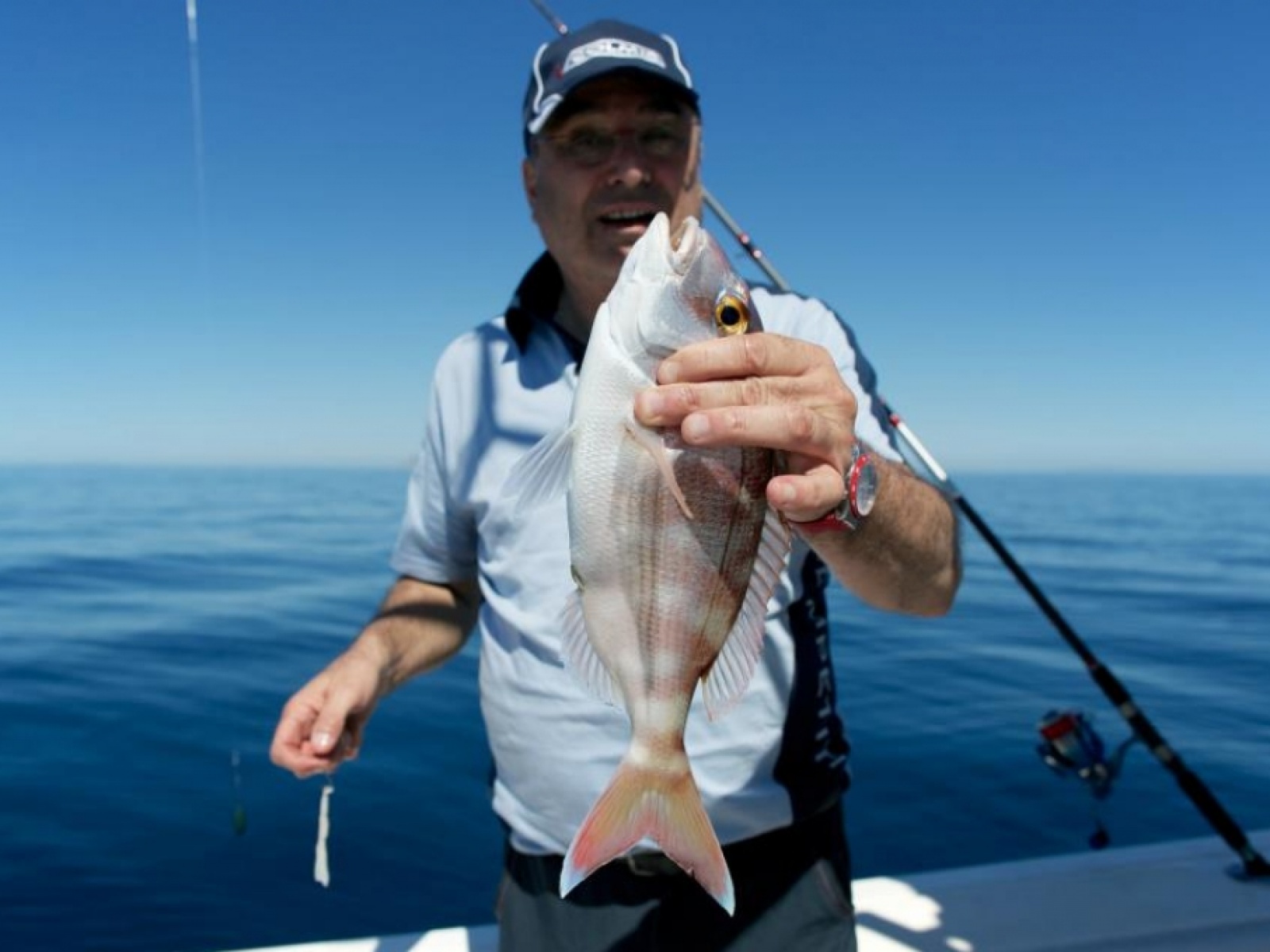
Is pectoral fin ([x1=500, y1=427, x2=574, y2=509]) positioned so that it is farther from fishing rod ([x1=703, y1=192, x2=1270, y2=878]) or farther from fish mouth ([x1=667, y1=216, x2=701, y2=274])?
fishing rod ([x1=703, y1=192, x2=1270, y2=878])


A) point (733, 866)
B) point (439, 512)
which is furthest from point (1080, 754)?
point (439, 512)

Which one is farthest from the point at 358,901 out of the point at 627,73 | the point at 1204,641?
the point at 1204,641

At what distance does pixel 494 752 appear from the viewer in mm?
2455

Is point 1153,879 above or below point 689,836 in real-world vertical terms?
below

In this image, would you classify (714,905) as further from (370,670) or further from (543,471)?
(543,471)

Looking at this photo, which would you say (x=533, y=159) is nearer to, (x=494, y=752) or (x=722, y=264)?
(x=722, y=264)

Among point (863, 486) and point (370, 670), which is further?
point (370, 670)

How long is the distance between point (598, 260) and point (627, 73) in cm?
48

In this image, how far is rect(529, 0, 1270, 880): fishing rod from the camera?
311 centimetres

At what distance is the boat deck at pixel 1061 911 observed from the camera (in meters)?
2.77

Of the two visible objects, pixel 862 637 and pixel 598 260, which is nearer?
pixel 598 260

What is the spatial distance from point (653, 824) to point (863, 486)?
0.67 meters

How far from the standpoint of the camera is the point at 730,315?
1.53 meters

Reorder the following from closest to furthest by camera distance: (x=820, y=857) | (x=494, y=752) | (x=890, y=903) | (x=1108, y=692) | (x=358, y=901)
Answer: (x=820, y=857) < (x=494, y=752) < (x=890, y=903) < (x=1108, y=692) < (x=358, y=901)
